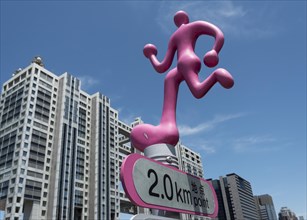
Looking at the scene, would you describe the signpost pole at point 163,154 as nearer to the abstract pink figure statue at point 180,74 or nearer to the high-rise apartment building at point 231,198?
the abstract pink figure statue at point 180,74

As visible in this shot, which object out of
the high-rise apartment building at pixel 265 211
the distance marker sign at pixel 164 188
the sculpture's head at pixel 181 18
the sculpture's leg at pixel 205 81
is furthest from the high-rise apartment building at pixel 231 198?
the distance marker sign at pixel 164 188

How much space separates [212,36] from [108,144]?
6232 centimetres

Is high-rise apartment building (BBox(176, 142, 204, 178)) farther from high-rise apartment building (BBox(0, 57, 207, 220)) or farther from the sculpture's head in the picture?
the sculpture's head

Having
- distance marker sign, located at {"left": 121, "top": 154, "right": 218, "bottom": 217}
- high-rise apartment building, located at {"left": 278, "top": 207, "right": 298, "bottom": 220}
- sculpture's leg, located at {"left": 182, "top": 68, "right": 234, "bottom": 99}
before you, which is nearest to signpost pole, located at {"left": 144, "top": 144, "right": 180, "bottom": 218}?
distance marker sign, located at {"left": 121, "top": 154, "right": 218, "bottom": 217}

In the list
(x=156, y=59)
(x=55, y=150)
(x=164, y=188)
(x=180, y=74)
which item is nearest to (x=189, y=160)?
(x=55, y=150)

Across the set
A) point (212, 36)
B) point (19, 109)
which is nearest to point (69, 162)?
point (19, 109)

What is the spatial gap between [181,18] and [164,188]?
3960 mm

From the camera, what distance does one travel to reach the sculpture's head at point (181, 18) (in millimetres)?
6055

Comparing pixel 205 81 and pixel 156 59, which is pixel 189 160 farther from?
pixel 205 81

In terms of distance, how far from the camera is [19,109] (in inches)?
2100

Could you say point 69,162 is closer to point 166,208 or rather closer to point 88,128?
point 88,128

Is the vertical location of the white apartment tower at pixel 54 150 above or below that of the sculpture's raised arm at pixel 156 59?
above

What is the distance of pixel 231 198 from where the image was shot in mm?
138625

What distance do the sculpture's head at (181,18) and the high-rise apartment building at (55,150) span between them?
46.4m
